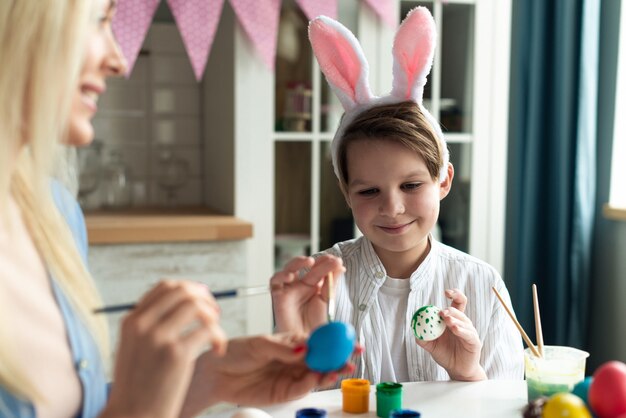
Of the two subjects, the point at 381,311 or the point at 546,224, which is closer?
the point at 381,311

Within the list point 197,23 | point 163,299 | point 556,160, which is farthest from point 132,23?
point 163,299

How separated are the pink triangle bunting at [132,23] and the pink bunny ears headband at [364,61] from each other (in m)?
1.02

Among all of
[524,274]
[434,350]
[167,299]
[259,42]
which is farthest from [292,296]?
[524,274]

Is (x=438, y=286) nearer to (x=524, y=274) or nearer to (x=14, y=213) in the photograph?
(x=14, y=213)

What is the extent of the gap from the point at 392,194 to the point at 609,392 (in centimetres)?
64

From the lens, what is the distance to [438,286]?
166cm

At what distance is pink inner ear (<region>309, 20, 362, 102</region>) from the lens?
5.22 ft

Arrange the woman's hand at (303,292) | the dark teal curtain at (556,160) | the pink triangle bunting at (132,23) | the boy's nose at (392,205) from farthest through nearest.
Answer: the dark teal curtain at (556,160)
the pink triangle bunting at (132,23)
the boy's nose at (392,205)
the woman's hand at (303,292)

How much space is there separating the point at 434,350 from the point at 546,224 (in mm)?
1667

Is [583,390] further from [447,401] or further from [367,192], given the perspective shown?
[367,192]

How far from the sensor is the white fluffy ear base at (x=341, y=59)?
62.2 inches

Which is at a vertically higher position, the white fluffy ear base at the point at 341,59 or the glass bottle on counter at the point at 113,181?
the white fluffy ear base at the point at 341,59

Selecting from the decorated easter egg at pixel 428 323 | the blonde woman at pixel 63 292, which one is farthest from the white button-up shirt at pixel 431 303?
the blonde woman at pixel 63 292

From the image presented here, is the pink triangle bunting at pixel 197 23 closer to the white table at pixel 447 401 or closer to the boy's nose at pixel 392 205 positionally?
the boy's nose at pixel 392 205
